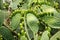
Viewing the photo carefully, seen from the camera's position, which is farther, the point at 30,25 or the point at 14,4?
the point at 14,4

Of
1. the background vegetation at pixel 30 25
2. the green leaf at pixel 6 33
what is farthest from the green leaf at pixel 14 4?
the green leaf at pixel 6 33

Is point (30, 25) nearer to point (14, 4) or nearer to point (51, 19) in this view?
point (51, 19)

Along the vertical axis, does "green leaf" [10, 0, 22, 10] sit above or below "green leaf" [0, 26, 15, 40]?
above

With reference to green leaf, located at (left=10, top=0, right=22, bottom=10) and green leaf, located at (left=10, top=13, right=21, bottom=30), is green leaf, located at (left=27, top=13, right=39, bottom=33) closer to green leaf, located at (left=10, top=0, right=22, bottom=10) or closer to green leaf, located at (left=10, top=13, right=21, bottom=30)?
green leaf, located at (left=10, top=13, right=21, bottom=30)

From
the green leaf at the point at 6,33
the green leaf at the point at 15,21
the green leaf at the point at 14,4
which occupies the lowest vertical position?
the green leaf at the point at 6,33

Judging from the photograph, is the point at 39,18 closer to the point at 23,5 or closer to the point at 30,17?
the point at 30,17

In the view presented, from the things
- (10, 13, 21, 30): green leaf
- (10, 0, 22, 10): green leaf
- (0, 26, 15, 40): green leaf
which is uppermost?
(10, 0, 22, 10): green leaf

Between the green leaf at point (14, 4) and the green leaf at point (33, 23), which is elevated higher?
the green leaf at point (14, 4)

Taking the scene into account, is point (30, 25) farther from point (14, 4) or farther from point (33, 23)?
point (14, 4)

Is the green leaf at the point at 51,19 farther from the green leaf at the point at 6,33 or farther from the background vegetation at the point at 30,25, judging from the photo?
the green leaf at the point at 6,33

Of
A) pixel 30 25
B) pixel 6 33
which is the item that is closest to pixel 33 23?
pixel 30 25

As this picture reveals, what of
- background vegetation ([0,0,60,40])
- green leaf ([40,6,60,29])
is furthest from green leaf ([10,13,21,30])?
green leaf ([40,6,60,29])
